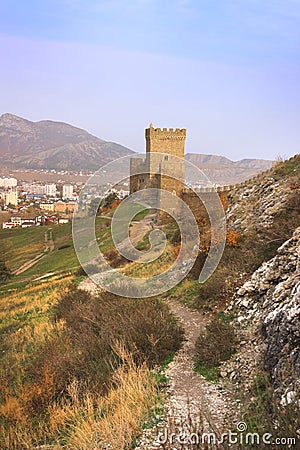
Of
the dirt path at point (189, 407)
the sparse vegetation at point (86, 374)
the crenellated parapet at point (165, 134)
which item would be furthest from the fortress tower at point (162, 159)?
the dirt path at point (189, 407)

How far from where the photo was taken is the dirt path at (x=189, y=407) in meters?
4.84

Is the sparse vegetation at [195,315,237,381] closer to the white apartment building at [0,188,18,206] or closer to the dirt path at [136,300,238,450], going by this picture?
the dirt path at [136,300,238,450]

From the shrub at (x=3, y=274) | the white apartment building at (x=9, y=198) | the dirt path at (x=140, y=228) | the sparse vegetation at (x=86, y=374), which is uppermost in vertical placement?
the white apartment building at (x=9, y=198)

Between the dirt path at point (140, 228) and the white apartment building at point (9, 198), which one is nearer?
the dirt path at point (140, 228)

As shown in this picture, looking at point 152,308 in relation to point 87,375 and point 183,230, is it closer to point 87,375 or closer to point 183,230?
point 87,375

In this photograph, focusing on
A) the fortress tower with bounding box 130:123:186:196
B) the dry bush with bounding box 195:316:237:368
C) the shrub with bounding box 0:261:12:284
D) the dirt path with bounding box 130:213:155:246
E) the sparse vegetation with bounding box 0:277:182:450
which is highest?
the fortress tower with bounding box 130:123:186:196

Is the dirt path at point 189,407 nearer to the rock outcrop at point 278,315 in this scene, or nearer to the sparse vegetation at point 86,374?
the sparse vegetation at point 86,374

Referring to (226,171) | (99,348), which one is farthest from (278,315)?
(226,171)

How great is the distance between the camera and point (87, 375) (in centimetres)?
748

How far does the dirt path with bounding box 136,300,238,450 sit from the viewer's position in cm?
484

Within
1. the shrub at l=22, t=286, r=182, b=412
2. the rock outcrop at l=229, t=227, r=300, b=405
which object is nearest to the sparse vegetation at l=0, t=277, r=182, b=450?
the shrub at l=22, t=286, r=182, b=412

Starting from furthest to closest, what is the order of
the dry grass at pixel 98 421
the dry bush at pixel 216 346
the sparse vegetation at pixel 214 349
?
the dry bush at pixel 216 346, the sparse vegetation at pixel 214 349, the dry grass at pixel 98 421

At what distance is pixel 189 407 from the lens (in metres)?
5.16

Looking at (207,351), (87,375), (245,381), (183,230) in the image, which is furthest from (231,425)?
(183,230)
